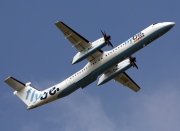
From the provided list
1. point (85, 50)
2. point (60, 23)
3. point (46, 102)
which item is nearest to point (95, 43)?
point (85, 50)

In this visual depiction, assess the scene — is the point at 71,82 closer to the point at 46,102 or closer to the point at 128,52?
the point at 46,102

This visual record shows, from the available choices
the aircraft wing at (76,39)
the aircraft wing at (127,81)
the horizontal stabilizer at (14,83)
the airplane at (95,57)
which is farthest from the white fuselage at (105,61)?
the aircraft wing at (127,81)

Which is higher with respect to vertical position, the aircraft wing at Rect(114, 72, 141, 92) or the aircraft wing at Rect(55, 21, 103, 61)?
the aircraft wing at Rect(55, 21, 103, 61)

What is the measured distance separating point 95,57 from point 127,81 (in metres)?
9.48

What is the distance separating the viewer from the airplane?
5309 centimetres

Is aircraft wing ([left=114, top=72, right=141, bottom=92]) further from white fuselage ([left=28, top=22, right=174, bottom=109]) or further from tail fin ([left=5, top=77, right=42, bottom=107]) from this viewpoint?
tail fin ([left=5, top=77, right=42, bottom=107])

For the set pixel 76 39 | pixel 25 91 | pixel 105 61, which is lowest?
pixel 105 61

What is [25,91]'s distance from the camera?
195 ft

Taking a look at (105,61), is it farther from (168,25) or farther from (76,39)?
(168,25)

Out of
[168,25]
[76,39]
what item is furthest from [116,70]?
[168,25]

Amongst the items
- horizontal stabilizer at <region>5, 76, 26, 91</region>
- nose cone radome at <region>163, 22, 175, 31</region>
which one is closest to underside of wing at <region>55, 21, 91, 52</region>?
nose cone radome at <region>163, 22, 175, 31</region>

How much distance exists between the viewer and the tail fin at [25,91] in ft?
188

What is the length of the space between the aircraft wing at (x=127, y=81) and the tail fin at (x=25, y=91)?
36.7ft

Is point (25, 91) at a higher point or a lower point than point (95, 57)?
higher
